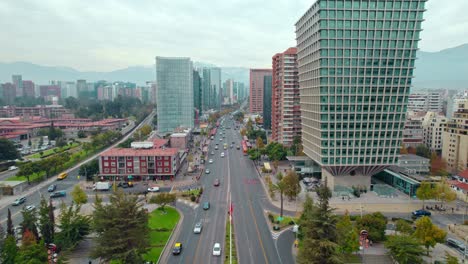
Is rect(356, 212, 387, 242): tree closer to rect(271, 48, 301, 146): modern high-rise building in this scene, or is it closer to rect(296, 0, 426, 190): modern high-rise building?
rect(296, 0, 426, 190): modern high-rise building

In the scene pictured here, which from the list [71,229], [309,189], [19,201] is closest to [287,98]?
[309,189]

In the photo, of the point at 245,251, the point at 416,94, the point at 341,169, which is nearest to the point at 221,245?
the point at 245,251

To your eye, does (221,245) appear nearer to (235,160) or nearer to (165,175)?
(165,175)

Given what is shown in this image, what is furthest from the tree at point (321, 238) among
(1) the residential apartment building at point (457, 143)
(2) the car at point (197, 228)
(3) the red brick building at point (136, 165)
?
(1) the residential apartment building at point (457, 143)

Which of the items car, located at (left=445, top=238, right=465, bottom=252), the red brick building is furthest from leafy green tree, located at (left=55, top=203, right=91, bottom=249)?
car, located at (left=445, top=238, right=465, bottom=252)

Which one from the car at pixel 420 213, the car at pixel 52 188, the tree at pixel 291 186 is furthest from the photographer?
the car at pixel 52 188

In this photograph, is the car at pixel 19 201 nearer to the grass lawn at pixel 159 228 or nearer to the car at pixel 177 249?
the grass lawn at pixel 159 228
